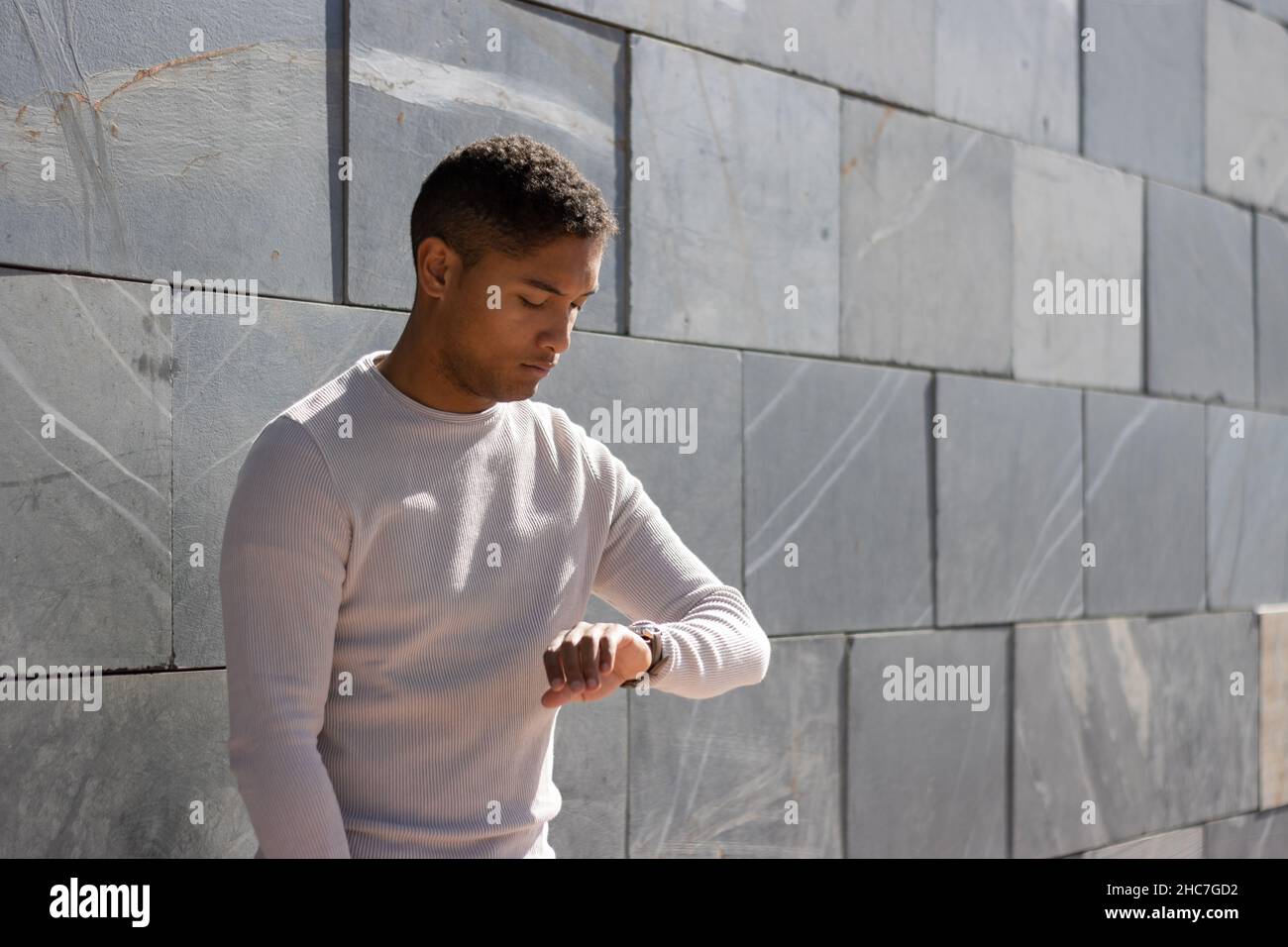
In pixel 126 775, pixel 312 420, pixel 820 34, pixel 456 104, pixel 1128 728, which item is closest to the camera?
pixel 312 420

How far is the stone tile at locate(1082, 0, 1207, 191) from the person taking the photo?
17.8 ft

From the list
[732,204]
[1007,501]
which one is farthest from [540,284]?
[1007,501]

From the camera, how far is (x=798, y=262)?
171 inches

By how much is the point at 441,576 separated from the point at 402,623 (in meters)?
0.10

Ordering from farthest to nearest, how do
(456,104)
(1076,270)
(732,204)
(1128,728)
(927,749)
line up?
(1128,728)
(1076,270)
(927,749)
(732,204)
(456,104)

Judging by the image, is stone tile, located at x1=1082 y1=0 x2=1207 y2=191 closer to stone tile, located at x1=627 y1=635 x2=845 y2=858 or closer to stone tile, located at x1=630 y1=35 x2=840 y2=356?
stone tile, located at x1=630 y1=35 x2=840 y2=356

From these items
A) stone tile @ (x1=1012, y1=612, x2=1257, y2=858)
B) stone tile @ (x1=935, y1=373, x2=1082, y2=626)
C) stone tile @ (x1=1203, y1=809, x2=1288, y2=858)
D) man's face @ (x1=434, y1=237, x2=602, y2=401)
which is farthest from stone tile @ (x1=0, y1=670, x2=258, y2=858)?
stone tile @ (x1=1203, y1=809, x2=1288, y2=858)

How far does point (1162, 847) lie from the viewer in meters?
5.54

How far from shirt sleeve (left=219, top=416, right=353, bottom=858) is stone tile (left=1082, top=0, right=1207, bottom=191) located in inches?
153

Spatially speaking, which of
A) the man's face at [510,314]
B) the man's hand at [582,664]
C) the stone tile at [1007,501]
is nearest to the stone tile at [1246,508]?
the stone tile at [1007,501]

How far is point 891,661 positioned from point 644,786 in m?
1.03

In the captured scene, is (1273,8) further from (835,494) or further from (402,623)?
(402,623)
